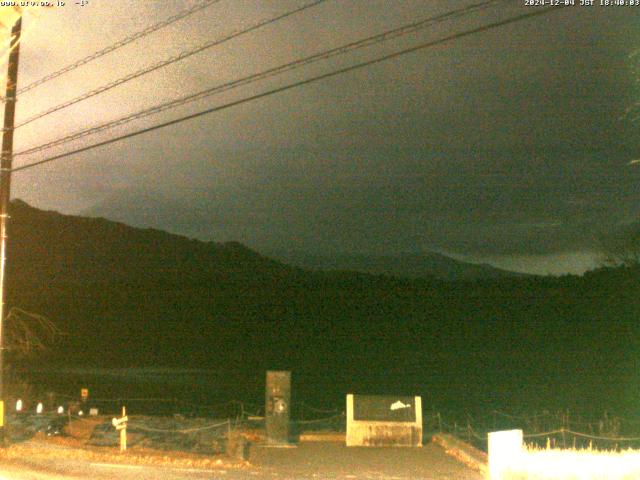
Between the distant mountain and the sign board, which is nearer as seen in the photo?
the sign board

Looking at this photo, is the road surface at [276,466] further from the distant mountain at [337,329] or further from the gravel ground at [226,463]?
the distant mountain at [337,329]

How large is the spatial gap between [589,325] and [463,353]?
53.8 feet

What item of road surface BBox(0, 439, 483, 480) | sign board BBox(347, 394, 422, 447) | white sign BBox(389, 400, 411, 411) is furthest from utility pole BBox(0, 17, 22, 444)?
white sign BBox(389, 400, 411, 411)

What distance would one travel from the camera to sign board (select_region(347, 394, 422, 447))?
26.1 m

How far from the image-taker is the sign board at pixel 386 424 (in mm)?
26094

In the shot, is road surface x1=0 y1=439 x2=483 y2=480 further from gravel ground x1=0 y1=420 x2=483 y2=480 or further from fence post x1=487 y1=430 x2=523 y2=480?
fence post x1=487 y1=430 x2=523 y2=480

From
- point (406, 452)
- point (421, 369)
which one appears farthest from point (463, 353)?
point (406, 452)

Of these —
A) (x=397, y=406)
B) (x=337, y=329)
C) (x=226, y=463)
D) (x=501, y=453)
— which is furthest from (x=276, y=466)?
(x=337, y=329)

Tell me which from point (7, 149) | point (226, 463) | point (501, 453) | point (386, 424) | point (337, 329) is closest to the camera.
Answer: point (501, 453)

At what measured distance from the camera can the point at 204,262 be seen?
17162cm

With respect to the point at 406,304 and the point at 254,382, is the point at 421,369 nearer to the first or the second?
the point at 254,382

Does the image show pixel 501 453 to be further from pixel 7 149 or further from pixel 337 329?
pixel 337 329

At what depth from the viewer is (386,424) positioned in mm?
26250

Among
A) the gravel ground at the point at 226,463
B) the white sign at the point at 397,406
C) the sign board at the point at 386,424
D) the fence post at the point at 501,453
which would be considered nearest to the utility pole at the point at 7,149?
the gravel ground at the point at 226,463
